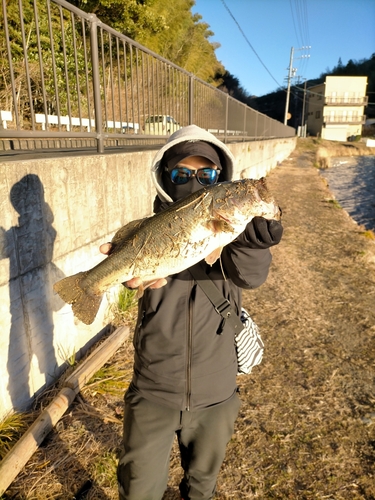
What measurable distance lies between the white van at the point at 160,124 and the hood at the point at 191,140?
390 cm

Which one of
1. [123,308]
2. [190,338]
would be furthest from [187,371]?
[123,308]

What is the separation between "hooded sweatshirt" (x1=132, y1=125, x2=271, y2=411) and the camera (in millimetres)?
2043

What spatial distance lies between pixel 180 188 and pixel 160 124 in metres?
4.76

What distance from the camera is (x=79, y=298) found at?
229 centimetres

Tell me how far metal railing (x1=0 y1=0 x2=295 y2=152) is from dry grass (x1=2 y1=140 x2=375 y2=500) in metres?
2.50

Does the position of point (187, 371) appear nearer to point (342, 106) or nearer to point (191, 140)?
point (191, 140)

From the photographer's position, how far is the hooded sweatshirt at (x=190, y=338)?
2043 mm

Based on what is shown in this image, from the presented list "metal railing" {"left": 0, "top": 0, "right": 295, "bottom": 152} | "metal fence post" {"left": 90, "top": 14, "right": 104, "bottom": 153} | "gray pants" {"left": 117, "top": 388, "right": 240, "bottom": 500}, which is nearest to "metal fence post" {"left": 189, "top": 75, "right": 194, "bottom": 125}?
"metal railing" {"left": 0, "top": 0, "right": 295, "bottom": 152}

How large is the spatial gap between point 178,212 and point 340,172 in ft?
106

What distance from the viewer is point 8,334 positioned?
2768 millimetres

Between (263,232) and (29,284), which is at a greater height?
(263,232)

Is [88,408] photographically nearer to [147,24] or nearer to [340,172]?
[147,24]

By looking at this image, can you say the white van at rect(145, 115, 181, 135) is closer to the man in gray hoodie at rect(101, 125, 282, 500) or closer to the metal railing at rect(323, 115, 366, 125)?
the man in gray hoodie at rect(101, 125, 282, 500)

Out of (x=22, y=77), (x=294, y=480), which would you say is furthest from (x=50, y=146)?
(x=294, y=480)
